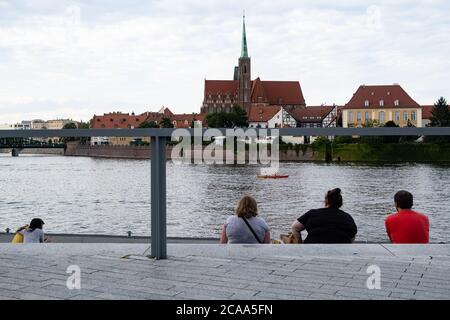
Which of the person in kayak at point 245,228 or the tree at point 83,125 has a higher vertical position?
the tree at point 83,125

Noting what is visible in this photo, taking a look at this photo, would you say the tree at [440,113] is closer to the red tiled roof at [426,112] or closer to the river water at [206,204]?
the red tiled roof at [426,112]

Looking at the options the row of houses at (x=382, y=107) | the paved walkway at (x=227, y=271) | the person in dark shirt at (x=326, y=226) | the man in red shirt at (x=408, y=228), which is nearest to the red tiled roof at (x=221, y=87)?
the row of houses at (x=382, y=107)

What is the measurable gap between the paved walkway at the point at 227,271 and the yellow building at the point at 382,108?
90087 mm

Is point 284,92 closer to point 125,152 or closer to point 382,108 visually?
point 382,108

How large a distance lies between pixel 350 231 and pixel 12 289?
10.0 feet

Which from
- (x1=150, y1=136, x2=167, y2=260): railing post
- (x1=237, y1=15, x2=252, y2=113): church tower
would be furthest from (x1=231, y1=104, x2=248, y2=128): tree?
(x1=150, y1=136, x2=167, y2=260): railing post

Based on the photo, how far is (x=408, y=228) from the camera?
17.9ft

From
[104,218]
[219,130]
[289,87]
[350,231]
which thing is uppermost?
[289,87]

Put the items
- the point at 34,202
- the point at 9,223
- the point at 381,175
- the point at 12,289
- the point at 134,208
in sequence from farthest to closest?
1. the point at 381,175
2. the point at 34,202
3. the point at 134,208
4. the point at 9,223
5. the point at 12,289

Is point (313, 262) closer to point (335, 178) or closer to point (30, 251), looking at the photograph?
point (30, 251)

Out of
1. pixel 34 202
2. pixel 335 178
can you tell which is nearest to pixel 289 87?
pixel 335 178

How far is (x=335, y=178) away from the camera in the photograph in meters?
49.3

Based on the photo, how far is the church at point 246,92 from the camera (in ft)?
414

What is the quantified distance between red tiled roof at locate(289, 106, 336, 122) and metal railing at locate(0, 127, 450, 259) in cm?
10470
